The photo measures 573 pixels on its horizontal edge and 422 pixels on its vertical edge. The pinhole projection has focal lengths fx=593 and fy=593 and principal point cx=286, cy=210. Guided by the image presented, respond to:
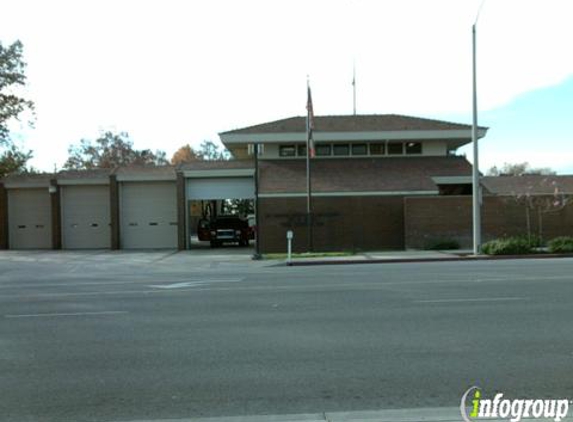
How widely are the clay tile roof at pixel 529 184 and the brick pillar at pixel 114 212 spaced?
69.8 ft

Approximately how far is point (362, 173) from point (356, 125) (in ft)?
12.1

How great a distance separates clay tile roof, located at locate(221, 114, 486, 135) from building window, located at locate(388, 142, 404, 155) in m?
1.10

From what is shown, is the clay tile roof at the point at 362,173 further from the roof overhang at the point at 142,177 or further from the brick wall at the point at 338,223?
the roof overhang at the point at 142,177

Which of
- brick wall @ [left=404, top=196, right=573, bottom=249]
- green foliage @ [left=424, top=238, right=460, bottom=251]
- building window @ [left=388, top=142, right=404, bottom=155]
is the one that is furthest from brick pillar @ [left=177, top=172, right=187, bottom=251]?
green foliage @ [left=424, top=238, right=460, bottom=251]

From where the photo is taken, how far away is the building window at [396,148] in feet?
110

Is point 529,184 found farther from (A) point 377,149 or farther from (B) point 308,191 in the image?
(B) point 308,191

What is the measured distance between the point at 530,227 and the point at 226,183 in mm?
16124

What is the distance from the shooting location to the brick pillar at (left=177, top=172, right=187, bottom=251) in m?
32.5

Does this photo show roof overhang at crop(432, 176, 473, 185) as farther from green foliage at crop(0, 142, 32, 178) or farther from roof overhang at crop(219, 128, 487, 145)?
green foliage at crop(0, 142, 32, 178)

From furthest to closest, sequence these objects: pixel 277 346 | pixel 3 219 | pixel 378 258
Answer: pixel 3 219 < pixel 378 258 < pixel 277 346

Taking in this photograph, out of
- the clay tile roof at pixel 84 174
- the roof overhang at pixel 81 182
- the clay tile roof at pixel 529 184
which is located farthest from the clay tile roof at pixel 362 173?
the clay tile roof at pixel 84 174

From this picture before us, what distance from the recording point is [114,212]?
3359cm

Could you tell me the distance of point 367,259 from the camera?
75.0 feet

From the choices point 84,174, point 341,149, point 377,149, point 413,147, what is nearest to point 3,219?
point 84,174
